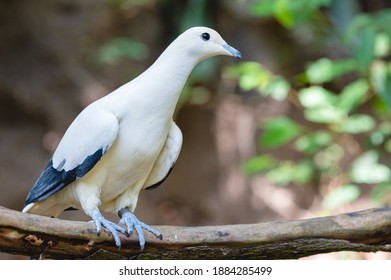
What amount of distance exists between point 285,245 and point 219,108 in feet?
8.56

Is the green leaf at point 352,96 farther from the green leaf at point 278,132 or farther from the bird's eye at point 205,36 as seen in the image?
the bird's eye at point 205,36

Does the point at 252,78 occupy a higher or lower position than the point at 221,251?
higher

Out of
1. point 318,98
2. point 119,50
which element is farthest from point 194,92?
point 318,98

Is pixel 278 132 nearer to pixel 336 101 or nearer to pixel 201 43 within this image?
pixel 336 101

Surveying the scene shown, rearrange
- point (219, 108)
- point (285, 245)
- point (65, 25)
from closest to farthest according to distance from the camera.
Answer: point (285, 245) → point (65, 25) → point (219, 108)

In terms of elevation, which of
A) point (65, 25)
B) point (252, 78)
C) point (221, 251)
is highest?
point (65, 25)

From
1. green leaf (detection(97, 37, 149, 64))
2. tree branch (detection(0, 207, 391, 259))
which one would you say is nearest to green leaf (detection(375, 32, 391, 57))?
tree branch (detection(0, 207, 391, 259))

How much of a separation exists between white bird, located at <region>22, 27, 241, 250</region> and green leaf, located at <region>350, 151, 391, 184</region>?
153cm

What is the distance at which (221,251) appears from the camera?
165 centimetres

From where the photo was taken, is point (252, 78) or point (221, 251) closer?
point (221, 251)

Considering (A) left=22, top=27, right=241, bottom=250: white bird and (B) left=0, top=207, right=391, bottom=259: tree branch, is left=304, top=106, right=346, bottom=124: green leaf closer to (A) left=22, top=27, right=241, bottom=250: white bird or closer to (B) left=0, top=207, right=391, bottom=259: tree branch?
(B) left=0, top=207, right=391, bottom=259: tree branch

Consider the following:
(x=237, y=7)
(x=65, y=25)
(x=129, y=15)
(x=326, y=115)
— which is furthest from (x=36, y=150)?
(x=326, y=115)

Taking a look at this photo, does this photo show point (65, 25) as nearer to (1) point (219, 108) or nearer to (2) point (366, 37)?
(1) point (219, 108)

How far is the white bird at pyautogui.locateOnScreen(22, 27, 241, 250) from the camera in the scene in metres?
1.57
